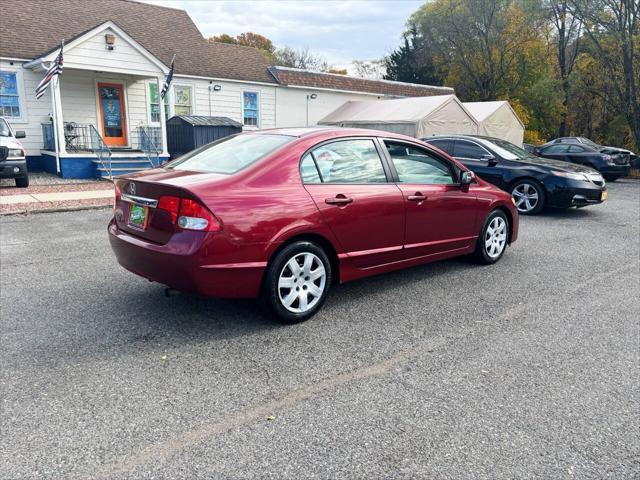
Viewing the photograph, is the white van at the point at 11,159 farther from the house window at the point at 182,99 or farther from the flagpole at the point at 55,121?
the house window at the point at 182,99

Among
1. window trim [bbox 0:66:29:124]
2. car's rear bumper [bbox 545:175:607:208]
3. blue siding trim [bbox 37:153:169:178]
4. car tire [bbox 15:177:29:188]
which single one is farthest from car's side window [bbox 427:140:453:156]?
window trim [bbox 0:66:29:124]

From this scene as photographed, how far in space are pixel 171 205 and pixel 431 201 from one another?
2.63 metres

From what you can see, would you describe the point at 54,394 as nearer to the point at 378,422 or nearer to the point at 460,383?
the point at 378,422

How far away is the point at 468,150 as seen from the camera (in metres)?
10.7

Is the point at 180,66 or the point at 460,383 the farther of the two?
the point at 180,66

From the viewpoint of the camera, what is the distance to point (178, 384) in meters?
3.18

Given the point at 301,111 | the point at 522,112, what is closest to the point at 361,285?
the point at 301,111

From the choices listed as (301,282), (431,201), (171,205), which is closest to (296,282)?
(301,282)

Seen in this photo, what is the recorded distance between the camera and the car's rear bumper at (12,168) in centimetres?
1134

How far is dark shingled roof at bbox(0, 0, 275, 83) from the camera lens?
52.5 feet

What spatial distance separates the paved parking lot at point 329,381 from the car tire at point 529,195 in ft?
15.5

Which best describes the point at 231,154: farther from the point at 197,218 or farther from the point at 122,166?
the point at 122,166

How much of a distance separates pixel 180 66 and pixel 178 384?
17792 millimetres

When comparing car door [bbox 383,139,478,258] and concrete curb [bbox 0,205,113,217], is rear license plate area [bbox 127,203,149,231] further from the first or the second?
concrete curb [bbox 0,205,113,217]
